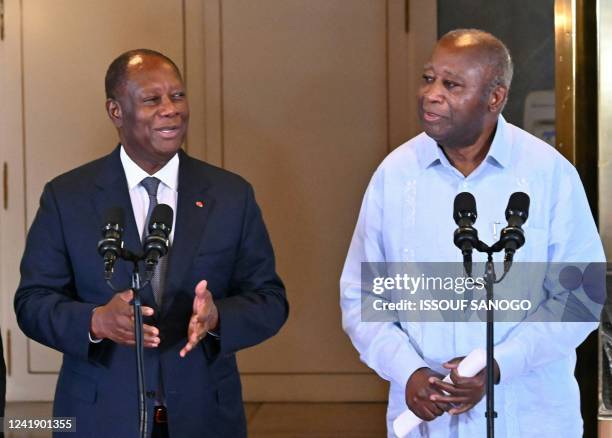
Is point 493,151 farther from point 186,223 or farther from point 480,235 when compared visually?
point 186,223

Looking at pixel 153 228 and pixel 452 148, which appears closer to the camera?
pixel 153 228

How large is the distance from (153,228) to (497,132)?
1.01 m

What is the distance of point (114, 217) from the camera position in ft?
8.35

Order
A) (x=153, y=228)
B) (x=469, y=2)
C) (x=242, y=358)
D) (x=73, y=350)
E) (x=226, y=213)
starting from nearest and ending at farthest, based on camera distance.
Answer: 1. (x=153, y=228)
2. (x=73, y=350)
3. (x=226, y=213)
4. (x=469, y=2)
5. (x=242, y=358)

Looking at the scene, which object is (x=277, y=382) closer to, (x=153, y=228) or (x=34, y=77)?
(x=34, y=77)

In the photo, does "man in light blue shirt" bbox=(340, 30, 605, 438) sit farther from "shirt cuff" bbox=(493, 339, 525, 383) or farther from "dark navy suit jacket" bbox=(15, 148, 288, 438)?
"dark navy suit jacket" bbox=(15, 148, 288, 438)

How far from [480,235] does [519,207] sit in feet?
1.28

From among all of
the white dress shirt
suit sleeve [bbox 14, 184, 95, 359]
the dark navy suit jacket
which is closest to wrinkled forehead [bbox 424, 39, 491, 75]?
the dark navy suit jacket

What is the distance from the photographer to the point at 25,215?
6309 millimetres

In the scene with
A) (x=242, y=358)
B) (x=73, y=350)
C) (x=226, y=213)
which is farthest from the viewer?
(x=242, y=358)

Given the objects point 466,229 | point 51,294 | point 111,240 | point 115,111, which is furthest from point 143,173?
point 466,229

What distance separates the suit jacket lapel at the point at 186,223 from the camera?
118 inches

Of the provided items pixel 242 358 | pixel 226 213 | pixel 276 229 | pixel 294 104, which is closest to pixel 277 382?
pixel 242 358

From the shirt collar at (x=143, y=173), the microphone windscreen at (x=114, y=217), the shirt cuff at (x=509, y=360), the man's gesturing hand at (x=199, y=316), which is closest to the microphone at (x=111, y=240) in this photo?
the microphone windscreen at (x=114, y=217)
